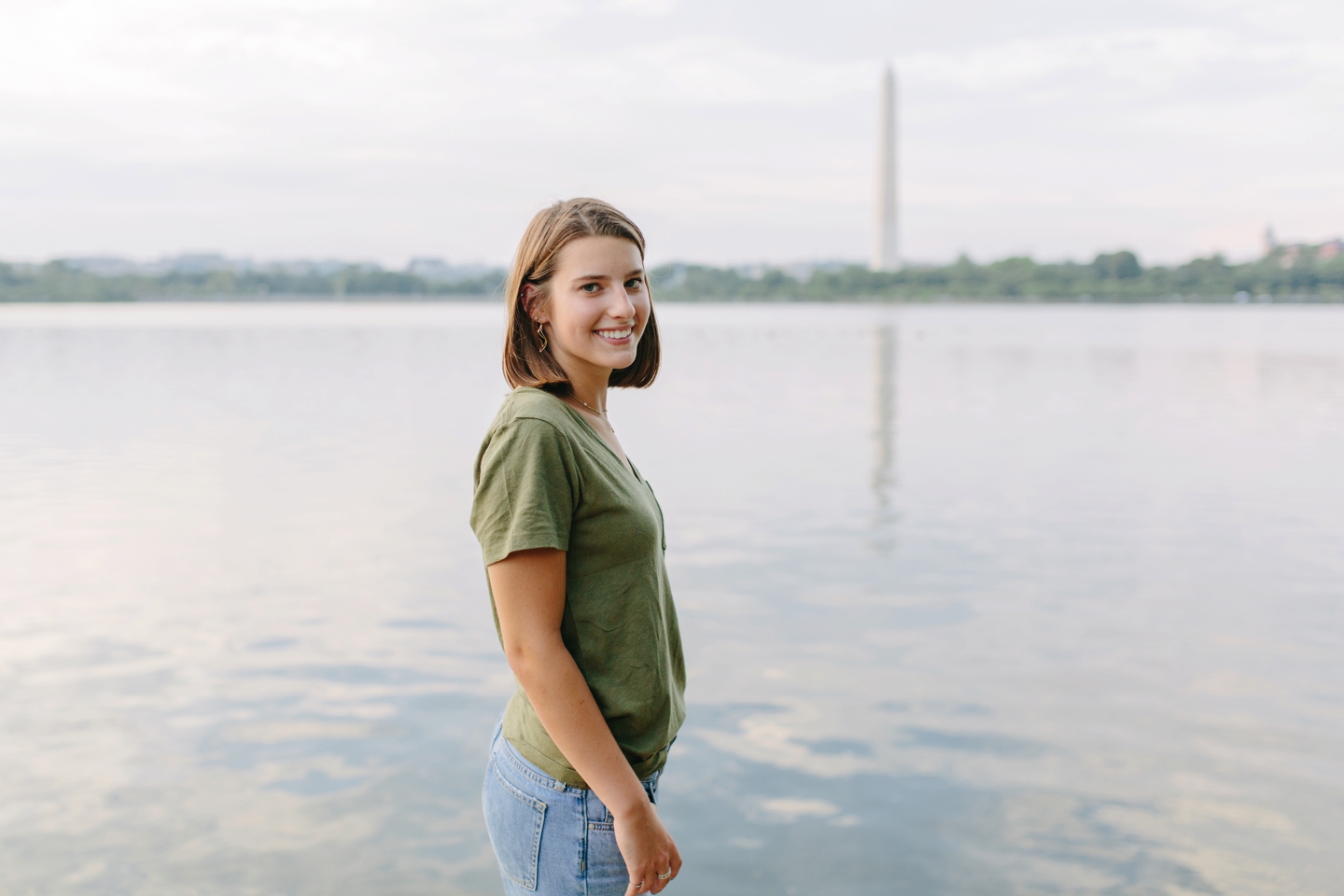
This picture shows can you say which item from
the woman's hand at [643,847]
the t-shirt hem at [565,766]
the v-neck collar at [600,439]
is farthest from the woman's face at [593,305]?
the woman's hand at [643,847]

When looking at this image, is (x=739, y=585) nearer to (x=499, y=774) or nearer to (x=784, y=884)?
(x=784, y=884)

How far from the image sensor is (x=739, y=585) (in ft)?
29.6

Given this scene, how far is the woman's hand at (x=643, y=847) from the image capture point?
6.96 ft

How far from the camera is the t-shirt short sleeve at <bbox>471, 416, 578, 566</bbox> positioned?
1.95m

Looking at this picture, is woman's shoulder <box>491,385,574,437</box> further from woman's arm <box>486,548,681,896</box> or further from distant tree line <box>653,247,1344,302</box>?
distant tree line <box>653,247,1344,302</box>

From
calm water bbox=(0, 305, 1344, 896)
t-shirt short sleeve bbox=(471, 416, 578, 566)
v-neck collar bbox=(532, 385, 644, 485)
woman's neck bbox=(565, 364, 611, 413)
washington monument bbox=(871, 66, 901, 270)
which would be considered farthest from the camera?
washington monument bbox=(871, 66, 901, 270)

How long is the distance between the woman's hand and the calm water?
2565 millimetres

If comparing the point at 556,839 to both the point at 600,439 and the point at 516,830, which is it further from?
the point at 600,439

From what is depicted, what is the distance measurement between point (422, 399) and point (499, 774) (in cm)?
2344

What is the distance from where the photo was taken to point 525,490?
6.38ft

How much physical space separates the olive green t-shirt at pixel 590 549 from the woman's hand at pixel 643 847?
112 millimetres

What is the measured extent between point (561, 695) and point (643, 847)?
13.9 inches

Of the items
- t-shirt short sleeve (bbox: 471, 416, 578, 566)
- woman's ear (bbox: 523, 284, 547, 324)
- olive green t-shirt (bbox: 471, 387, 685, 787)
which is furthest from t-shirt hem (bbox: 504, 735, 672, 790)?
woman's ear (bbox: 523, 284, 547, 324)

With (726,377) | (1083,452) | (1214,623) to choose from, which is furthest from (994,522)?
(726,377)
